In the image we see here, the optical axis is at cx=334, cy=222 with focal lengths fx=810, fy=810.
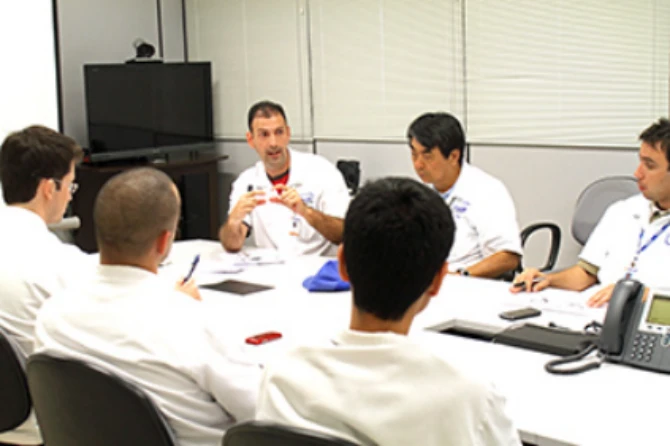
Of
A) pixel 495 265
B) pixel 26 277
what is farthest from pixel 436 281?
Answer: pixel 495 265

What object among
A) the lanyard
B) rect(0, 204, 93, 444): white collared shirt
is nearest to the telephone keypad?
the lanyard

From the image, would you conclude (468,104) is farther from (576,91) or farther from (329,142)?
(329,142)

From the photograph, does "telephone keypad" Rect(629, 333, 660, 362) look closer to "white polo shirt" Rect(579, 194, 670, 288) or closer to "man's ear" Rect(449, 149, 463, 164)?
"white polo shirt" Rect(579, 194, 670, 288)

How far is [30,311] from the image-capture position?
238cm

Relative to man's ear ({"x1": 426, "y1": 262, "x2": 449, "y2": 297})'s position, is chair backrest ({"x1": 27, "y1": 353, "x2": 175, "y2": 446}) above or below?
below

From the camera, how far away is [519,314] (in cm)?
268

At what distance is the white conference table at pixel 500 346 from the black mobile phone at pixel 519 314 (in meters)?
0.02

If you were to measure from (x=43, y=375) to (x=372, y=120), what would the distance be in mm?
4170

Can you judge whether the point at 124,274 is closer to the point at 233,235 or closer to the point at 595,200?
the point at 233,235

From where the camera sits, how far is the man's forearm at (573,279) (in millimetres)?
3082

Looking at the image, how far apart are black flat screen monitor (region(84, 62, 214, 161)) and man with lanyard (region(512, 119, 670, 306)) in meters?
3.77

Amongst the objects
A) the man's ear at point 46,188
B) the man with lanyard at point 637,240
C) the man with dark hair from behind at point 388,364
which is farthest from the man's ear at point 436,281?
the man's ear at point 46,188

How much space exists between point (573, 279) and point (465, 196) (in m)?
0.75

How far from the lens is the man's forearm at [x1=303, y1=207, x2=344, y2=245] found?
385cm
